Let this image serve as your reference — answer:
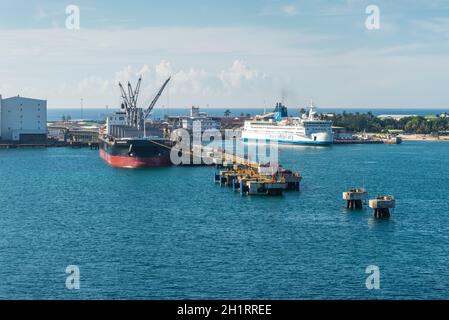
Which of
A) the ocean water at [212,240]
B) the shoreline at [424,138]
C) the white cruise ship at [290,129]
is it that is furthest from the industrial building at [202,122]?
the ocean water at [212,240]

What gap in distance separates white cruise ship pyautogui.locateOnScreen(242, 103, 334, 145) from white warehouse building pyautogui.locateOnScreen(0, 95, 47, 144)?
44.8m

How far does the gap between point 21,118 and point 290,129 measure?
4870 centimetres

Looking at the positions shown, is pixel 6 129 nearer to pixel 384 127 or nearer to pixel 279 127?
pixel 279 127

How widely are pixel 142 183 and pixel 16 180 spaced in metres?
13.4

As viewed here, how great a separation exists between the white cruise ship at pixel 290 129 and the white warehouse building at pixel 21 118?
4476 cm

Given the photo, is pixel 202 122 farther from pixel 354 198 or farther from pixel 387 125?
pixel 354 198

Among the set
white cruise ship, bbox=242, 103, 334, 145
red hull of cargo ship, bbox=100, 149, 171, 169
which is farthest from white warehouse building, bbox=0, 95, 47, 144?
white cruise ship, bbox=242, 103, 334, 145

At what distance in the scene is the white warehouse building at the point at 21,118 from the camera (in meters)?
114

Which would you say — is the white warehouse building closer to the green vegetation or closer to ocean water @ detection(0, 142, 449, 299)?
ocean water @ detection(0, 142, 449, 299)

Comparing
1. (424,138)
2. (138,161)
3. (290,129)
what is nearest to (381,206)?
(138,161)

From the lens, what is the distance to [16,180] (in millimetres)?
67875

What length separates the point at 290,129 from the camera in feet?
433
